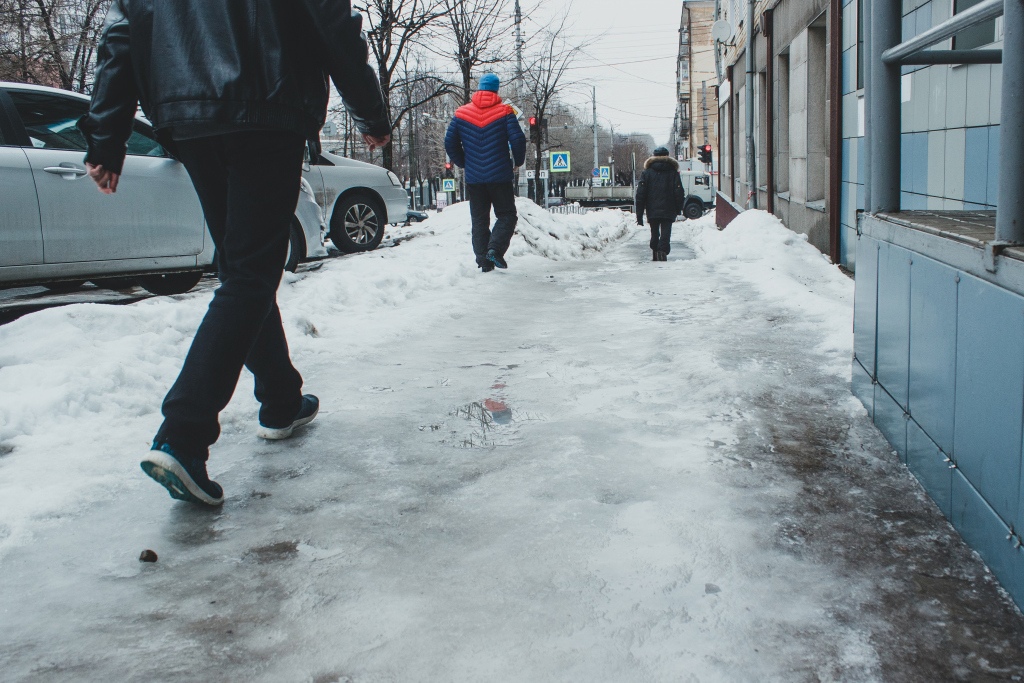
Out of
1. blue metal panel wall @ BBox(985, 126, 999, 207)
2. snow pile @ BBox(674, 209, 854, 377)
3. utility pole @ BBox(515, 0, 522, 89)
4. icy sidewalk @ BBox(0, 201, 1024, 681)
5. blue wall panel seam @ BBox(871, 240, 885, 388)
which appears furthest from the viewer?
utility pole @ BBox(515, 0, 522, 89)

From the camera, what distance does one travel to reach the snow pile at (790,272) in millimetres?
4973

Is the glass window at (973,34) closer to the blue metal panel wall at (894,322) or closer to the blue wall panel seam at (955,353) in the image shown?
the blue metal panel wall at (894,322)

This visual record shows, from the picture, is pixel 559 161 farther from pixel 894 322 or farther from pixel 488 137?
pixel 894 322

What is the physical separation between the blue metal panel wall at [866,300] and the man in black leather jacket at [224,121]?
70.3 inches

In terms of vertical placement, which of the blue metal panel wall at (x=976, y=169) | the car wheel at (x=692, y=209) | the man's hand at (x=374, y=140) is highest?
the man's hand at (x=374, y=140)

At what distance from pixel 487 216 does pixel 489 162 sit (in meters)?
0.51

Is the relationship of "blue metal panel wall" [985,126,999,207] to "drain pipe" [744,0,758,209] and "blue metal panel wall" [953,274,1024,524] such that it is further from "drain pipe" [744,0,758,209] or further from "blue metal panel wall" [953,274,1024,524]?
"drain pipe" [744,0,758,209]

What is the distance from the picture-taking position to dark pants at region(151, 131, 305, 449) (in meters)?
2.57

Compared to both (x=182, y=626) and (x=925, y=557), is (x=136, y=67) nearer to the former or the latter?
(x=182, y=626)

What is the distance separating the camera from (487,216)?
884 centimetres

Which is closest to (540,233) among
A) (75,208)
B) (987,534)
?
(75,208)

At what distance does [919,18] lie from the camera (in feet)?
20.4

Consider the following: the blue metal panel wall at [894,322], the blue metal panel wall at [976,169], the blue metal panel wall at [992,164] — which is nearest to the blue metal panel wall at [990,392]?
the blue metal panel wall at [894,322]

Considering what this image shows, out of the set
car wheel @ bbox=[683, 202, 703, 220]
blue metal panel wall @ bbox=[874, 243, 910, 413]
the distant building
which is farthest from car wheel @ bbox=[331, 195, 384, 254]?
the distant building
